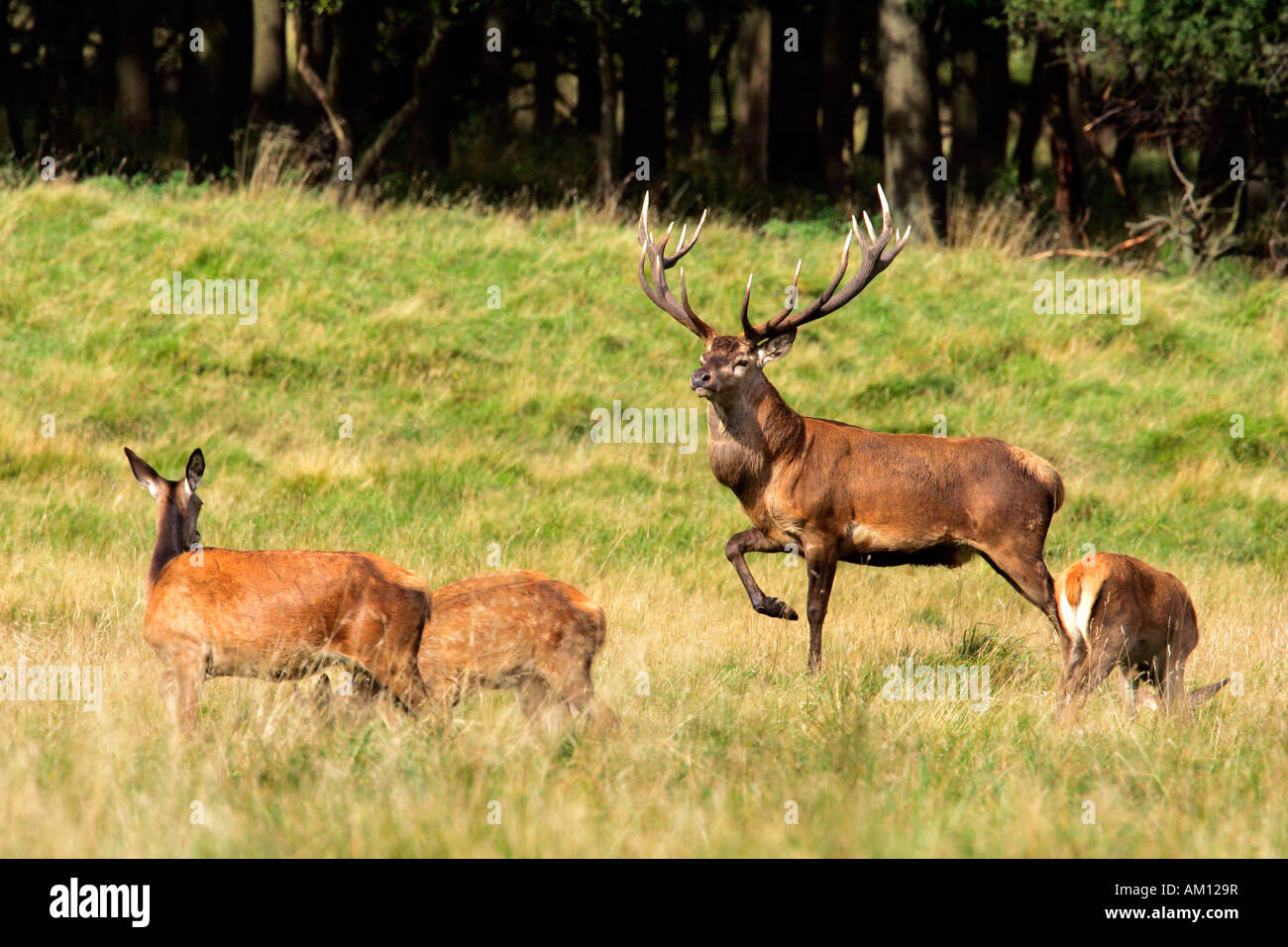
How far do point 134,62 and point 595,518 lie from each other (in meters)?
15.4

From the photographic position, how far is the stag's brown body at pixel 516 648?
635 centimetres

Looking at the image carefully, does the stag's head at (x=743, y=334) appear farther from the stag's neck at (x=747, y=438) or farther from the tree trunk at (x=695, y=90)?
the tree trunk at (x=695, y=90)

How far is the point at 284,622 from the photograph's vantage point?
5.93m

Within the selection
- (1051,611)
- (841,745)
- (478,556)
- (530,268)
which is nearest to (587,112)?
(530,268)

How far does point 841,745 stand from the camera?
5.89 metres

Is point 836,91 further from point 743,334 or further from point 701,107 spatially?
Result: point 743,334

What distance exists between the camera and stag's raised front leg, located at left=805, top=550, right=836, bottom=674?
823 centimetres

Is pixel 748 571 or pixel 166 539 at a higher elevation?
pixel 166 539

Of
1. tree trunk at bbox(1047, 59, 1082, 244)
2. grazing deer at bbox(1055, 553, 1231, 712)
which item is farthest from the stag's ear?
tree trunk at bbox(1047, 59, 1082, 244)

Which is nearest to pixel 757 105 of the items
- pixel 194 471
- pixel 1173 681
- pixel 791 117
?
pixel 791 117

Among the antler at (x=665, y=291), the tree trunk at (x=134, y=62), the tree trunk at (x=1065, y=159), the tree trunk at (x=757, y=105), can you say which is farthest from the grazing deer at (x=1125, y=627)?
the tree trunk at (x=134, y=62)

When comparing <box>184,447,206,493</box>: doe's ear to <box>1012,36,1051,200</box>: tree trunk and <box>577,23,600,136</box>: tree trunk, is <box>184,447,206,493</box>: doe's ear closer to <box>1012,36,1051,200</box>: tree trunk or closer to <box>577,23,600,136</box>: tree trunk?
<box>1012,36,1051,200</box>: tree trunk

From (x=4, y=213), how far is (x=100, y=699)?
1001 cm

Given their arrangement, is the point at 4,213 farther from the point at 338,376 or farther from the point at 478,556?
the point at 478,556
